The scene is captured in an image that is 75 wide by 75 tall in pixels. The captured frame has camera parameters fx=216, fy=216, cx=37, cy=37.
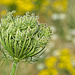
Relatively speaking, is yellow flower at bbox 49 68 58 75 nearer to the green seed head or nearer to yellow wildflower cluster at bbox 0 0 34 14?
yellow wildflower cluster at bbox 0 0 34 14

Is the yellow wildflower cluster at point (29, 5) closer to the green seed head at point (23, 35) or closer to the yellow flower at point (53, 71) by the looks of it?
the yellow flower at point (53, 71)

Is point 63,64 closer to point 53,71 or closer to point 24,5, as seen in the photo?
point 53,71

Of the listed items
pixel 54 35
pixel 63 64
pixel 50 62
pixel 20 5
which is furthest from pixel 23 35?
pixel 54 35

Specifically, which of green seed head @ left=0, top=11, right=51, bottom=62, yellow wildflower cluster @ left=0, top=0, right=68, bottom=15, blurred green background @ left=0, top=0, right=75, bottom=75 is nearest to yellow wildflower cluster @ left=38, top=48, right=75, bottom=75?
blurred green background @ left=0, top=0, right=75, bottom=75

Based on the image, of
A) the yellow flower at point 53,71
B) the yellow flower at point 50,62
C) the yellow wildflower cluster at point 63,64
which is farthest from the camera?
the yellow flower at point 50,62

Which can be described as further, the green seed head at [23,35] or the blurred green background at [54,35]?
the blurred green background at [54,35]

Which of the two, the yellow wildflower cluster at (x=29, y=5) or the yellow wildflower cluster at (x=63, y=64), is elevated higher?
the yellow wildflower cluster at (x=29, y=5)

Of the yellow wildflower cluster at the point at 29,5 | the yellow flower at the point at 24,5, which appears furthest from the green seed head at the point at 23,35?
the yellow flower at the point at 24,5
